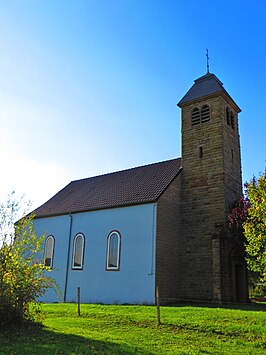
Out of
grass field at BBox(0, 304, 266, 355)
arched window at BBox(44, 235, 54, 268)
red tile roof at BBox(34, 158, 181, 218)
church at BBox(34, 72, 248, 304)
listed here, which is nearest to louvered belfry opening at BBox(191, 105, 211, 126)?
church at BBox(34, 72, 248, 304)

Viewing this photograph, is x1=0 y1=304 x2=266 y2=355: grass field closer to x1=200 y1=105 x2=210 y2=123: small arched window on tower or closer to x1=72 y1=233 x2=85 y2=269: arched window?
x1=72 y1=233 x2=85 y2=269: arched window

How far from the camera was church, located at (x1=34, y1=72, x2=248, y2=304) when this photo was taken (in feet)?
70.9

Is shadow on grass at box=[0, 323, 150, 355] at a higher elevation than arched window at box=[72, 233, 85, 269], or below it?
below

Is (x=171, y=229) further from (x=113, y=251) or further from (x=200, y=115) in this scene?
(x=200, y=115)

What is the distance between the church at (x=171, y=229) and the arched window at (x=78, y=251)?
7cm

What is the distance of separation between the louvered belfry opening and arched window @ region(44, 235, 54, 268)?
13.7 meters

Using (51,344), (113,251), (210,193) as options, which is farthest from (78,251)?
(51,344)

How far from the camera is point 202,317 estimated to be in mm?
14344

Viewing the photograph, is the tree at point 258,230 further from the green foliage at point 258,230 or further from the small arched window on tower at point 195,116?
the small arched window on tower at point 195,116

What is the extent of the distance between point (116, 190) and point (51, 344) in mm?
17220

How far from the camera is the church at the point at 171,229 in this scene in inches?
851

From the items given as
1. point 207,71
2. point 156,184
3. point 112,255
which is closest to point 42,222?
point 112,255

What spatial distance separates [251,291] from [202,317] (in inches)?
764

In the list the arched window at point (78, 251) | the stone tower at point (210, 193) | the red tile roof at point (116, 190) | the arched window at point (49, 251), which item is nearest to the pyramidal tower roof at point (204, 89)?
the stone tower at point (210, 193)
